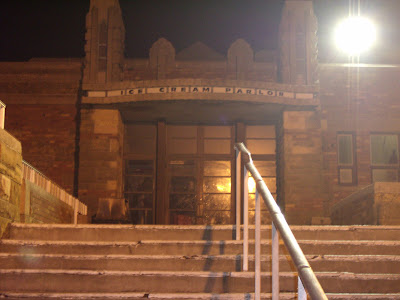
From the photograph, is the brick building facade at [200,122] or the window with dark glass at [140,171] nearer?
the brick building facade at [200,122]

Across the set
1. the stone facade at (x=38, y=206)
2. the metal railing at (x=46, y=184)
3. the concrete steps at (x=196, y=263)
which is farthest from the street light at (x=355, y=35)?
the concrete steps at (x=196, y=263)

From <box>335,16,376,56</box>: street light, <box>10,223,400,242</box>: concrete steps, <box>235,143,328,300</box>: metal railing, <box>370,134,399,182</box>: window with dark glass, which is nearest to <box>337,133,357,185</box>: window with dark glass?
<box>370,134,399,182</box>: window with dark glass

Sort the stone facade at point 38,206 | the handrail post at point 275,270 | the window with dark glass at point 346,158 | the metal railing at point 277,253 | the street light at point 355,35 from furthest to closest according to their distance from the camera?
the window with dark glass at point 346,158, the street light at point 355,35, the stone facade at point 38,206, the handrail post at point 275,270, the metal railing at point 277,253

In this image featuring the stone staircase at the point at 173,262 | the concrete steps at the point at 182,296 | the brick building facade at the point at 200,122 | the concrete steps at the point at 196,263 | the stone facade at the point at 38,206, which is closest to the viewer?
the concrete steps at the point at 182,296

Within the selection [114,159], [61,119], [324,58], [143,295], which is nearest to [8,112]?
[61,119]

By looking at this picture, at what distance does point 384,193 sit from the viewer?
7340 millimetres

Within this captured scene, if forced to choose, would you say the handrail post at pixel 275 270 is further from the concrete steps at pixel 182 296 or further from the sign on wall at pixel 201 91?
the sign on wall at pixel 201 91

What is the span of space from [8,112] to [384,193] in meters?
8.97

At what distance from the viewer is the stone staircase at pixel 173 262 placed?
4.66 m

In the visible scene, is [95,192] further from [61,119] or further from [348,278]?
[348,278]

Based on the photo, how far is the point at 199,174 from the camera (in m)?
13.1

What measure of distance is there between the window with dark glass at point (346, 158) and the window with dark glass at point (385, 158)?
1.52 feet

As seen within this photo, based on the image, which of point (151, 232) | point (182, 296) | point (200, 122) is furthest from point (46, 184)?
point (200, 122)

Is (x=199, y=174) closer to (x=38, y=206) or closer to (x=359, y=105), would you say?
(x=359, y=105)
